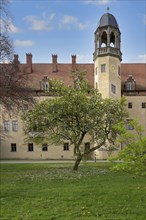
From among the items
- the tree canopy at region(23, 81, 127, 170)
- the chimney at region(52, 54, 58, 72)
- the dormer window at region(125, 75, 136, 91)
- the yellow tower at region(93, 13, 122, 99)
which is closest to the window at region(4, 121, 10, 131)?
the chimney at region(52, 54, 58, 72)

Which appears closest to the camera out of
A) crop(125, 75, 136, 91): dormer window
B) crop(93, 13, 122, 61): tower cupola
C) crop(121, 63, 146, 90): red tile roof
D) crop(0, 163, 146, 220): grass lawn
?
crop(0, 163, 146, 220): grass lawn

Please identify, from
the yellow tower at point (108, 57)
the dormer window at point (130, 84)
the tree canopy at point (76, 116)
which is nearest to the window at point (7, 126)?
the yellow tower at point (108, 57)

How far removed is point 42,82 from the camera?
44.9 meters

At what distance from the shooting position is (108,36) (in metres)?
41.0

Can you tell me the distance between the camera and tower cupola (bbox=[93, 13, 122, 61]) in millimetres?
41094

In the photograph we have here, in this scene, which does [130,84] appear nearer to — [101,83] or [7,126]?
[101,83]

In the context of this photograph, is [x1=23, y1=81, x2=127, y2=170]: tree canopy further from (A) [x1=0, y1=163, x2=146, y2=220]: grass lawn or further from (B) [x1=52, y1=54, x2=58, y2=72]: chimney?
(B) [x1=52, y1=54, x2=58, y2=72]: chimney

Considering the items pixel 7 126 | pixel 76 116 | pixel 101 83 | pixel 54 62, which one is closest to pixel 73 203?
pixel 76 116

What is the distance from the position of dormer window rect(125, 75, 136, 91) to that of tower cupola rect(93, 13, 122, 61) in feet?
13.0

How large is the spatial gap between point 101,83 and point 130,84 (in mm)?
5346

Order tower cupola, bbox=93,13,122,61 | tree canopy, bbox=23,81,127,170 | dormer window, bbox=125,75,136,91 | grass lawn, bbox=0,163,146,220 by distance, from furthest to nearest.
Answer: dormer window, bbox=125,75,136,91 → tower cupola, bbox=93,13,122,61 → tree canopy, bbox=23,81,127,170 → grass lawn, bbox=0,163,146,220

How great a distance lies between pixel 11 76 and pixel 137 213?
656 centimetres

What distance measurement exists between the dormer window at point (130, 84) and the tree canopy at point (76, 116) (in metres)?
20.4

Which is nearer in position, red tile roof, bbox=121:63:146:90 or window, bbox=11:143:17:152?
window, bbox=11:143:17:152
